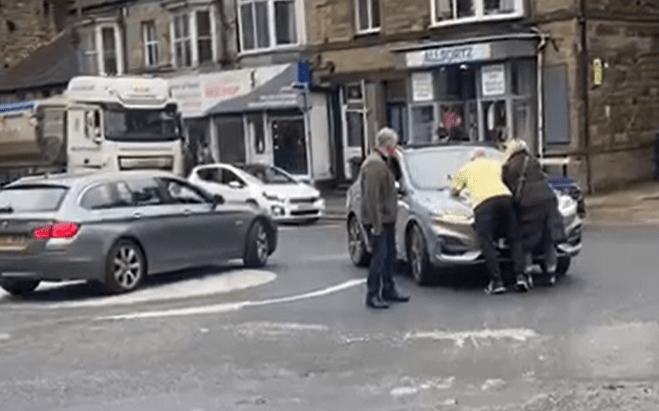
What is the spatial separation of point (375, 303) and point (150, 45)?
27974mm

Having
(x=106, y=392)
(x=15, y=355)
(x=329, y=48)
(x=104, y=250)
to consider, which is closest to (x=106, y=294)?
(x=104, y=250)

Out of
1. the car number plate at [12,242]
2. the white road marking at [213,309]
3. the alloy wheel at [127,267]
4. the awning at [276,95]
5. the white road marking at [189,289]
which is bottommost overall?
the white road marking at [189,289]

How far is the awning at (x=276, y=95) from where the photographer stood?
32.2 metres

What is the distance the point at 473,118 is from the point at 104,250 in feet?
52.2

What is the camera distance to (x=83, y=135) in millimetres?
26359

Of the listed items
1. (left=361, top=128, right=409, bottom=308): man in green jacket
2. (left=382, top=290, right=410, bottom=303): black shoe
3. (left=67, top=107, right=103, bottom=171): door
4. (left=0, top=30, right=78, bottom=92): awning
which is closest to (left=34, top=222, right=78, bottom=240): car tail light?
(left=361, top=128, right=409, bottom=308): man in green jacket

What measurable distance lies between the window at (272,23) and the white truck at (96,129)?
5.92 metres

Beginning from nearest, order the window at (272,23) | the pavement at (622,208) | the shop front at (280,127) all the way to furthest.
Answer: the pavement at (622,208), the shop front at (280,127), the window at (272,23)

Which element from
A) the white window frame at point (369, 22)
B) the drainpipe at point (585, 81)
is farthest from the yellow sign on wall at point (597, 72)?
the white window frame at point (369, 22)

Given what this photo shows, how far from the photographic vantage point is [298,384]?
816 centimetres

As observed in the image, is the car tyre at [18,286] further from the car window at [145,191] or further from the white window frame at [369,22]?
the white window frame at [369,22]

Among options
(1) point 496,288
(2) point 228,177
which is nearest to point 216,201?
(1) point 496,288

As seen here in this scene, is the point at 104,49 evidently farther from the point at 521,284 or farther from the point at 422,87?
the point at 521,284

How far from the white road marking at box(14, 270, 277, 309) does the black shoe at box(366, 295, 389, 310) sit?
2338 mm
